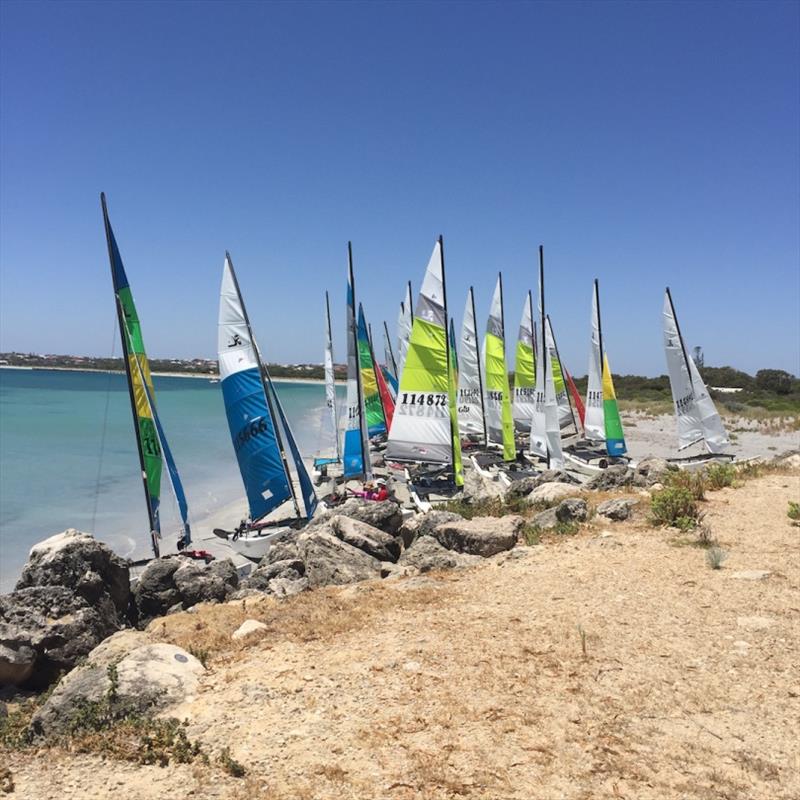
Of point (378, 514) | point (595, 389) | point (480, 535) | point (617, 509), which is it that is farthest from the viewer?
point (595, 389)

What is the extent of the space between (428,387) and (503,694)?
1179 centimetres

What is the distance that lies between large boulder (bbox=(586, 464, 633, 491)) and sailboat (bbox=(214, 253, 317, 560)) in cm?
633

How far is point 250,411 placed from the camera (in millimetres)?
13672

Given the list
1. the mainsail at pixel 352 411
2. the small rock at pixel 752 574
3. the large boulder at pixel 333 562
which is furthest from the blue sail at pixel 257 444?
the small rock at pixel 752 574

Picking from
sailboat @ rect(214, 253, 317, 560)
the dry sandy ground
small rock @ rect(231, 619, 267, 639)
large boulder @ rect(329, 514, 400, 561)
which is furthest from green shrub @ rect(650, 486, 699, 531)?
sailboat @ rect(214, 253, 317, 560)

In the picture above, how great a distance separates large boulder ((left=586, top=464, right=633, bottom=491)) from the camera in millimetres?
12156

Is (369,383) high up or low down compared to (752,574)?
up

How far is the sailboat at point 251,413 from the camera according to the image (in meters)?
13.6

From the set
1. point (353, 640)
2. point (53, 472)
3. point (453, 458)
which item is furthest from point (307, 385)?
point (353, 640)

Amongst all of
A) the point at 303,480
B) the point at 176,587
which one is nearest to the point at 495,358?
the point at 303,480

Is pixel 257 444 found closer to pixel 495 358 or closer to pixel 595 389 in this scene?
pixel 495 358

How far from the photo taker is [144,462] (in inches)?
450

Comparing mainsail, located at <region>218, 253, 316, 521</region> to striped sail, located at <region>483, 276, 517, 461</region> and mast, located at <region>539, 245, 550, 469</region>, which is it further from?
striped sail, located at <region>483, 276, 517, 461</region>

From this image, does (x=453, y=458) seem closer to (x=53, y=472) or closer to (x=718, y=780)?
(x=718, y=780)
